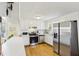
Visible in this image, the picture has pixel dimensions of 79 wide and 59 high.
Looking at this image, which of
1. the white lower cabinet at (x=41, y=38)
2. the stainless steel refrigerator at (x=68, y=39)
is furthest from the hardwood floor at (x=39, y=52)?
the white lower cabinet at (x=41, y=38)

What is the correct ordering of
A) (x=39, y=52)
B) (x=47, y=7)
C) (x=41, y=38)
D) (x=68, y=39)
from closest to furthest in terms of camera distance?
(x=47, y=7) → (x=68, y=39) → (x=39, y=52) → (x=41, y=38)

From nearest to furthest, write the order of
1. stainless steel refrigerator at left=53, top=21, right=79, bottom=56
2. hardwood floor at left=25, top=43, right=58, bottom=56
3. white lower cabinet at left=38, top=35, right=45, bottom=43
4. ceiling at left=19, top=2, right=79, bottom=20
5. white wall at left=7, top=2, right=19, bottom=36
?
1. white wall at left=7, top=2, right=19, bottom=36
2. ceiling at left=19, top=2, right=79, bottom=20
3. stainless steel refrigerator at left=53, top=21, right=79, bottom=56
4. hardwood floor at left=25, top=43, right=58, bottom=56
5. white lower cabinet at left=38, top=35, right=45, bottom=43

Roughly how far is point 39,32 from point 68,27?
3.67 metres

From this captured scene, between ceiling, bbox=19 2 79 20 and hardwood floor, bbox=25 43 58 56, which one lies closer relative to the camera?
ceiling, bbox=19 2 79 20

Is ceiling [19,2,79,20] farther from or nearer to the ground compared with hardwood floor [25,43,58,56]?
farther from the ground

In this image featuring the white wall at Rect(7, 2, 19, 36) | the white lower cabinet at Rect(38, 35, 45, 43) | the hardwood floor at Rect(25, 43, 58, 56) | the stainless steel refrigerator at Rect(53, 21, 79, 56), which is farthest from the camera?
the white lower cabinet at Rect(38, 35, 45, 43)

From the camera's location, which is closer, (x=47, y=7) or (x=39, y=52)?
(x=47, y=7)

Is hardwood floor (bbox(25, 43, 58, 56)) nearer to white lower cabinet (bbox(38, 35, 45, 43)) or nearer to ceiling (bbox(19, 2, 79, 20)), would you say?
white lower cabinet (bbox(38, 35, 45, 43))

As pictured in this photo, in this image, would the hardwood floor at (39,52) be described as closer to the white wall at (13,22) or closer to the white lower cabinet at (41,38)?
the white lower cabinet at (41,38)

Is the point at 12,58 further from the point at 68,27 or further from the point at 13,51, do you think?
the point at 68,27

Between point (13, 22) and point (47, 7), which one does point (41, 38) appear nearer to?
point (47, 7)

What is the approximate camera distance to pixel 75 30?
11.3 feet

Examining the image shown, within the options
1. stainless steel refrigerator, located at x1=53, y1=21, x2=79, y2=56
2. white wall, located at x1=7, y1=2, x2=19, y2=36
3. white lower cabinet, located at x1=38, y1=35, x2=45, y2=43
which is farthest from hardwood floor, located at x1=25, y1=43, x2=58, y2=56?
white wall, located at x1=7, y1=2, x2=19, y2=36

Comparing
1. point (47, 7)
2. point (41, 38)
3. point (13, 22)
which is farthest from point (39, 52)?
point (13, 22)
